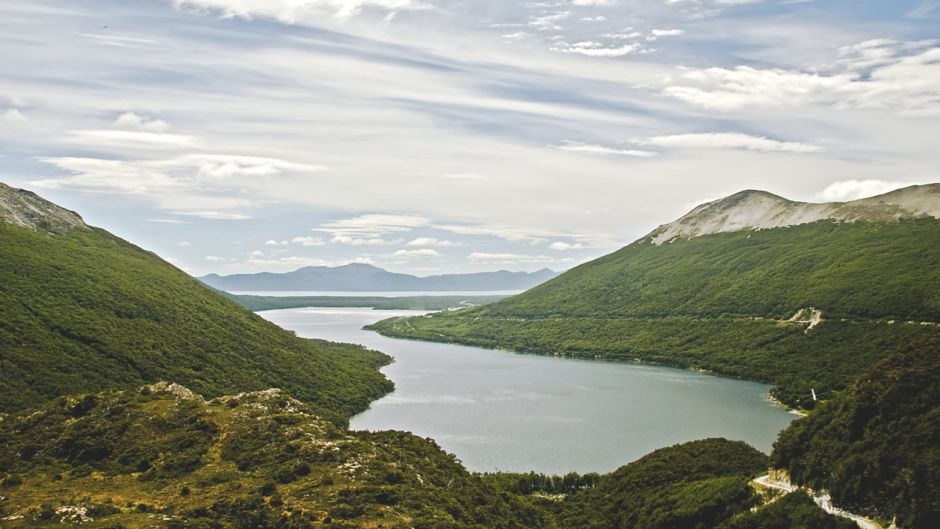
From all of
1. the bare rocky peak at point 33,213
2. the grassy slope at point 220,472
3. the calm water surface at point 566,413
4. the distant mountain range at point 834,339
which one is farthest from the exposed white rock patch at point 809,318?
the bare rocky peak at point 33,213

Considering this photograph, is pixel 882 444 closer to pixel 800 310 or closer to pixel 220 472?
pixel 220 472

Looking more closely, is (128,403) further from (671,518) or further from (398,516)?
(671,518)

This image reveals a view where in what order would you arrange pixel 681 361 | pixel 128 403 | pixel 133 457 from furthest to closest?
pixel 681 361, pixel 128 403, pixel 133 457

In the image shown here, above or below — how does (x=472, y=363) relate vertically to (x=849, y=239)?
below

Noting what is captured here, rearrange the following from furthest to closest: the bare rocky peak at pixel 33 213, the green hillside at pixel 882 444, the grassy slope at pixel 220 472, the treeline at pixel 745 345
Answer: the bare rocky peak at pixel 33 213
the treeline at pixel 745 345
the green hillside at pixel 882 444
the grassy slope at pixel 220 472

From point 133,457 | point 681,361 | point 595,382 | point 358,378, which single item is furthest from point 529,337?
point 133,457

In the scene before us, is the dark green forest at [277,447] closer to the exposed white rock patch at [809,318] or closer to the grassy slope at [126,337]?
the grassy slope at [126,337]

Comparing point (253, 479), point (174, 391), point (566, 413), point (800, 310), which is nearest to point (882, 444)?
point (253, 479)
